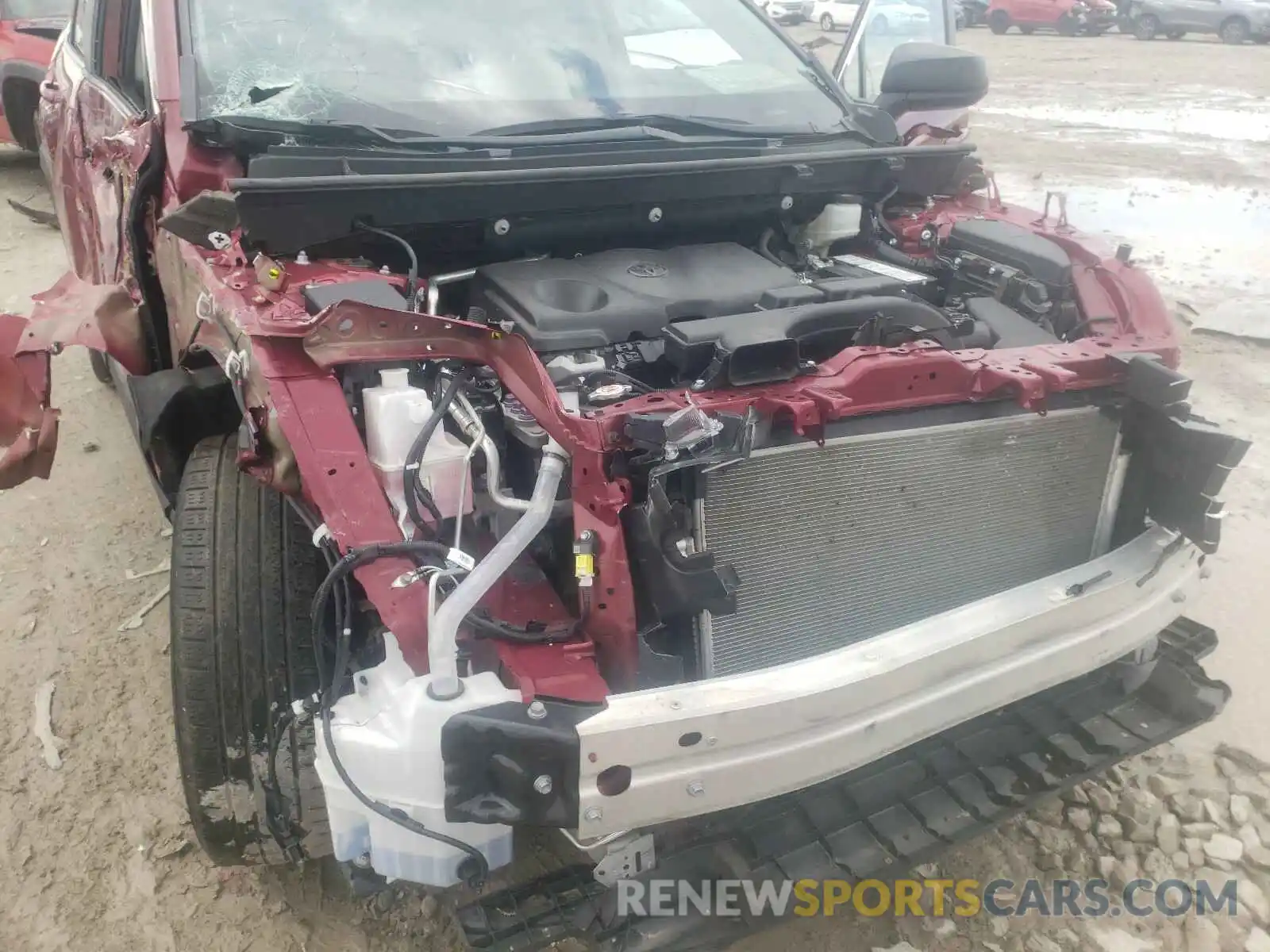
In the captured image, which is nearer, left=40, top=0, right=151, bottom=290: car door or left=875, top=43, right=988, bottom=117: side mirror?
left=40, top=0, right=151, bottom=290: car door

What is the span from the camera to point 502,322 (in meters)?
2.15

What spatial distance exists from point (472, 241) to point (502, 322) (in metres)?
0.35

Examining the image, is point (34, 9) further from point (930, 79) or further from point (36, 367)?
point (930, 79)

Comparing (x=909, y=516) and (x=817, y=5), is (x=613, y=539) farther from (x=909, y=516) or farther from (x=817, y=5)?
(x=817, y=5)

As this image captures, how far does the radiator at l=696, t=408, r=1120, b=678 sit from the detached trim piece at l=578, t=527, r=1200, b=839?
5.5 inches

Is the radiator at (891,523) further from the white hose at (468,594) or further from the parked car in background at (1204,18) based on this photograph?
the parked car in background at (1204,18)

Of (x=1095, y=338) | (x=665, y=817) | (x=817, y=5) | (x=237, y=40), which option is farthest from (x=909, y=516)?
(x=817, y=5)

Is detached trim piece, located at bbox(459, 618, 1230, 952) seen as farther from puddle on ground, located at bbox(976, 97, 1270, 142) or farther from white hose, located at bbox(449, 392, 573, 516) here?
puddle on ground, located at bbox(976, 97, 1270, 142)

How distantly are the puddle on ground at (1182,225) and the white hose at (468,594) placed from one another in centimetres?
510

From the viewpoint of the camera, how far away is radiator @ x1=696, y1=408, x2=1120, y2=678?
194 centimetres

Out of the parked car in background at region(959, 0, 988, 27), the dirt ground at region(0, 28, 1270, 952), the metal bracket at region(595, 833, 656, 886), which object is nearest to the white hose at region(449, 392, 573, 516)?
the metal bracket at region(595, 833, 656, 886)

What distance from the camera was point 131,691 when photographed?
2.86 meters

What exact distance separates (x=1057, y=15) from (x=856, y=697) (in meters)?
23.6

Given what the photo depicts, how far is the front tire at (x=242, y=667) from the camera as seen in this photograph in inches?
76.5
